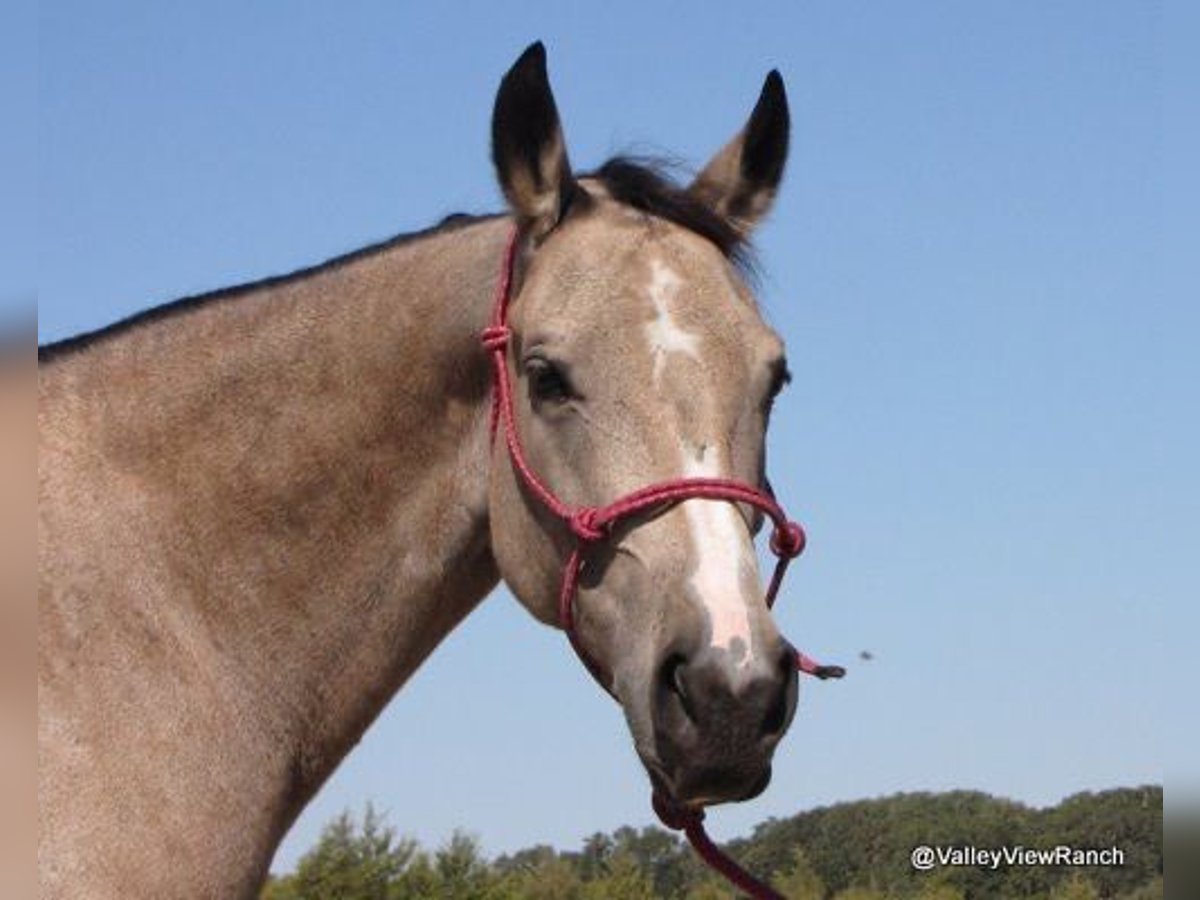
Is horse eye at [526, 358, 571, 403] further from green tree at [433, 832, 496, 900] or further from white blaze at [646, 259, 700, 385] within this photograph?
green tree at [433, 832, 496, 900]

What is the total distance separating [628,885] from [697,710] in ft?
79.7

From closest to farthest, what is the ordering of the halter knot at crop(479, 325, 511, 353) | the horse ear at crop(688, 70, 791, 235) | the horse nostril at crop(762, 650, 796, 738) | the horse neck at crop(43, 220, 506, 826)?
the horse nostril at crop(762, 650, 796, 738), the horse neck at crop(43, 220, 506, 826), the halter knot at crop(479, 325, 511, 353), the horse ear at crop(688, 70, 791, 235)

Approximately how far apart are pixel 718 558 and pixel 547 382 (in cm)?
94

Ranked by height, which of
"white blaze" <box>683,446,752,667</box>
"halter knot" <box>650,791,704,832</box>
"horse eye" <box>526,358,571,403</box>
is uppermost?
"horse eye" <box>526,358,571,403</box>

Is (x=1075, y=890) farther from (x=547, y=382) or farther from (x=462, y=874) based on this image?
(x=547, y=382)

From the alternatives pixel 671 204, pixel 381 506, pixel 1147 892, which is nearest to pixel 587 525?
pixel 381 506

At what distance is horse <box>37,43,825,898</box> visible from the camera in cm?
427

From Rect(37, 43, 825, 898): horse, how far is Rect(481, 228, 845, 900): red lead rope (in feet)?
0.08

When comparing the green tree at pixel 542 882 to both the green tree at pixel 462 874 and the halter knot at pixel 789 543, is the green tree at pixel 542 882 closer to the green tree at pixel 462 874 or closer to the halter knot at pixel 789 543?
the green tree at pixel 462 874

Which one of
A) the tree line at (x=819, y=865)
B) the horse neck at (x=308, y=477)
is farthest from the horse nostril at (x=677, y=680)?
the tree line at (x=819, y=865)

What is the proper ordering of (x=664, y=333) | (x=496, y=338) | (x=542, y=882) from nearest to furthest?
(x=664, y=333) → (x=496, y=338) → (x=542, y=882)

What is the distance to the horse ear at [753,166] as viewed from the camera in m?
5.82

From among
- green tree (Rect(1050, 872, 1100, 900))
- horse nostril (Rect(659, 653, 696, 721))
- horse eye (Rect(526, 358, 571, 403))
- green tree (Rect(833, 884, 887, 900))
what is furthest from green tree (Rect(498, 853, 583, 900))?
horse nostril (Rect(659, 653, 696, 721))

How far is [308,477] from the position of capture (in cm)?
506
